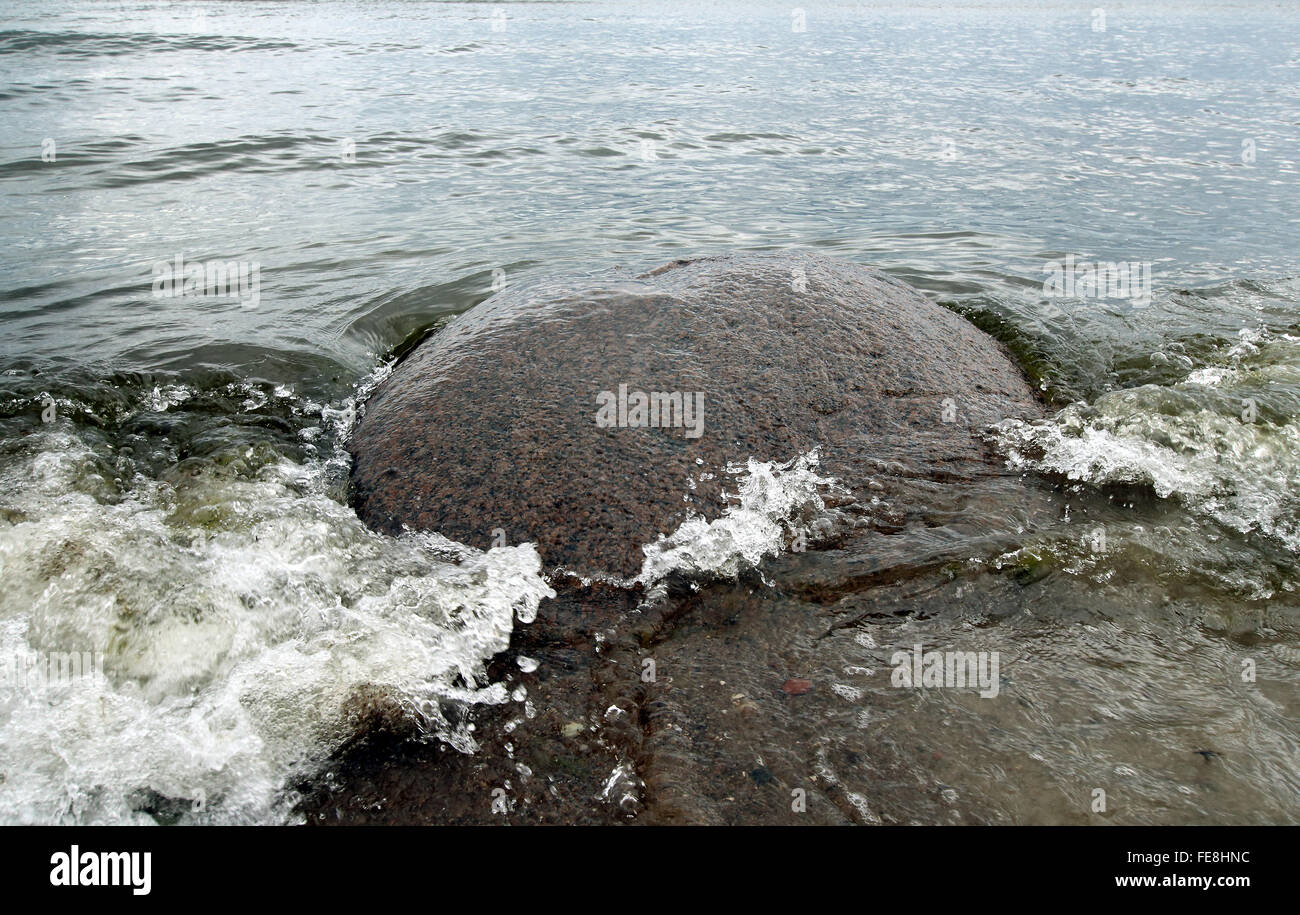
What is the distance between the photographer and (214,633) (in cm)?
387

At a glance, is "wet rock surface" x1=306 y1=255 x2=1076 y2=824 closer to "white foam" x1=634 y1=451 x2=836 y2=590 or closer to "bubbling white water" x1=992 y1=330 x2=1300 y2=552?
"white foam" x1=634 y1=451 x2=836 y2=590

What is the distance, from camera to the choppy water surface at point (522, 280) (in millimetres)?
3426

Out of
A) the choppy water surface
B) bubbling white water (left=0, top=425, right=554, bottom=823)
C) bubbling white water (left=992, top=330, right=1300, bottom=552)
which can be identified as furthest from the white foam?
bubbling white water (left=992, top=330, right=1300, bottom=552)

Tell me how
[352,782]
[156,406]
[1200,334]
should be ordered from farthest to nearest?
1. [1200,334]
2. [156,406]
3. [352,782]

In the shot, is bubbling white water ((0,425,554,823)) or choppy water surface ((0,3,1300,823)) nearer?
bubbling white water ((0,425,554,823))

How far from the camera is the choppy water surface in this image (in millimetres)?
3426

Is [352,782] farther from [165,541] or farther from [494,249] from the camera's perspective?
[494,249]

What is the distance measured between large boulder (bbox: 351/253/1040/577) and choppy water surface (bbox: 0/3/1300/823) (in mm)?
283

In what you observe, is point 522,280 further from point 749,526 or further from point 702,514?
point 749,526

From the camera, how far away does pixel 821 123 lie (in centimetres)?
1642

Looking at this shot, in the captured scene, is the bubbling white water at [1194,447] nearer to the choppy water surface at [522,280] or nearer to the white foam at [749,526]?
the choppy water surface at [522,280]

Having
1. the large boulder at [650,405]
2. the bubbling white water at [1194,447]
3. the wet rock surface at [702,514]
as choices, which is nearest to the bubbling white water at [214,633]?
the wet rock surface at [702,514]

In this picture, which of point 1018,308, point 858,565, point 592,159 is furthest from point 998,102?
point 858,565
